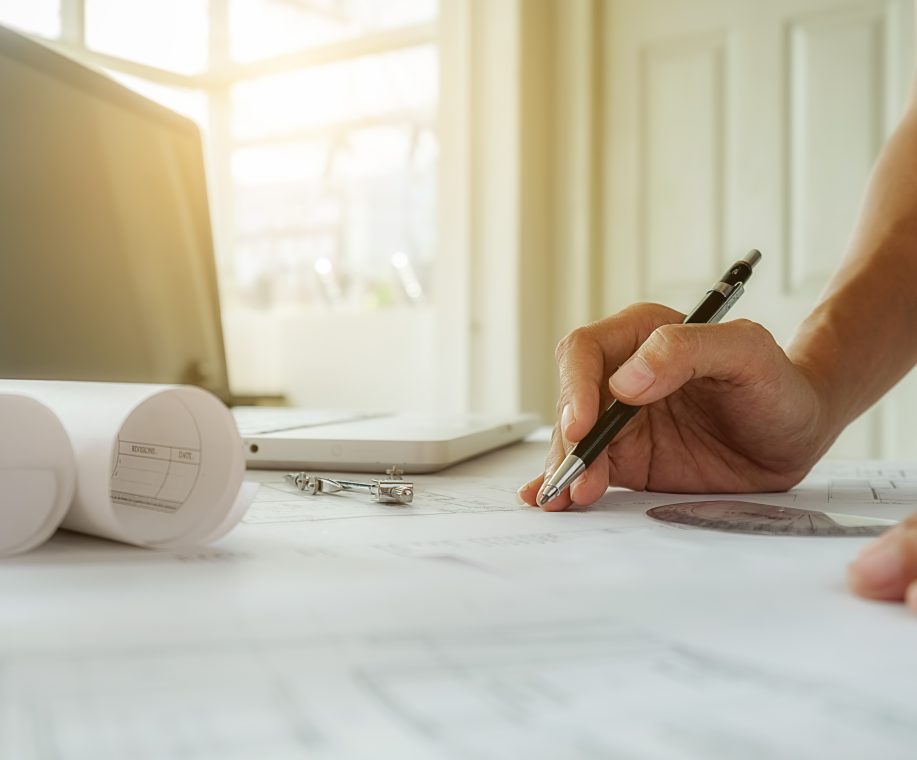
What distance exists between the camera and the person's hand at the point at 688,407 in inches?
22.3

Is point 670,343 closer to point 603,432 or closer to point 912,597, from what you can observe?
point 603,432

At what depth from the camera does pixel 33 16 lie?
8.32 feet

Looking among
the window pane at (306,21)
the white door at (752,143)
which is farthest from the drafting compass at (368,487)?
the window pane at (306,21)

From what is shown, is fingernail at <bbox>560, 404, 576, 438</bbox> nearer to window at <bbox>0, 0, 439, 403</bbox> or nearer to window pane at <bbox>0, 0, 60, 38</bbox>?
window at <bbox>0, 0, 439, 403</bbox>

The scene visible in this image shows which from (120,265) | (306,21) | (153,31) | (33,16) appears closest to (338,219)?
(306,21)

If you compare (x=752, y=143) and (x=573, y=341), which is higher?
(x=752, y=143)

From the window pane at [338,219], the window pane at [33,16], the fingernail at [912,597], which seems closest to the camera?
the fingernail at [912,597]

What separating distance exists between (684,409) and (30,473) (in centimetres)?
50

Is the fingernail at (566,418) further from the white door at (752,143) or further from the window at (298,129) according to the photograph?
the window at (298,129)

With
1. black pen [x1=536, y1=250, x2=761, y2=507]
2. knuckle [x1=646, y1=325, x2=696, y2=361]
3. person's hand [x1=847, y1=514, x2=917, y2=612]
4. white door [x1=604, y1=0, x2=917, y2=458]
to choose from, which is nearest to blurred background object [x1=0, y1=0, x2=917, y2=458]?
white door [x1=604, y1=0, x2=917, y2=458]

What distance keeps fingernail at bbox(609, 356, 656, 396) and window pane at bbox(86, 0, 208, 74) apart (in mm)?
2661

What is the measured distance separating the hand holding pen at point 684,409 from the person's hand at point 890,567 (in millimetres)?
228

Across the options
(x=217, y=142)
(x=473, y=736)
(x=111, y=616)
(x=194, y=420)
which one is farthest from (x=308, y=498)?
(x=217, y=142)

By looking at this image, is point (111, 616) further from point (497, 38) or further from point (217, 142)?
point (217, 142)
